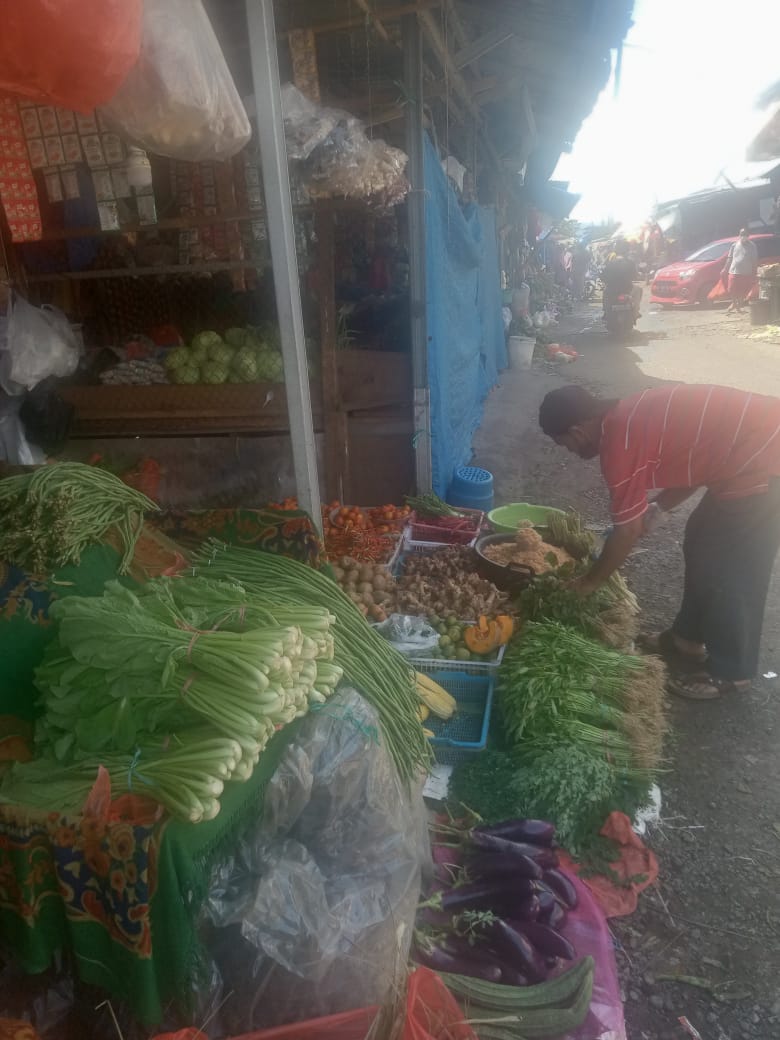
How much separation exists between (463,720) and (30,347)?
3593 mm

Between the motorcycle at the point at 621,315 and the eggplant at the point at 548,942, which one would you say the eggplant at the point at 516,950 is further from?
the motorcycle at the point at 621,315

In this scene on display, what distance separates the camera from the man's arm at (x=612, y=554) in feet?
11.4

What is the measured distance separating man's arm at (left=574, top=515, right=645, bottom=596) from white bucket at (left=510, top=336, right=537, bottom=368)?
952 cm

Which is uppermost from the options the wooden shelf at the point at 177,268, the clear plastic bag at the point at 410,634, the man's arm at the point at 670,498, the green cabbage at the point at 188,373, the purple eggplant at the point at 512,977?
the wooden shelf at the point at 177,268

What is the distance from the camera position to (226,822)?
1.80 meters

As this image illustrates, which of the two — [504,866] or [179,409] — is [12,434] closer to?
[179,409]

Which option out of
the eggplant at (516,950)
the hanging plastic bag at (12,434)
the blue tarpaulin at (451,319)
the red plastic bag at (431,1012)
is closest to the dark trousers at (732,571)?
the eggplant at (516,950)

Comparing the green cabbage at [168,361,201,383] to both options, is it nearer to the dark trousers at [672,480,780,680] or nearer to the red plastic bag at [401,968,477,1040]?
the dark trousers at [672,480,780,680]

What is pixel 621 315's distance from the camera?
16266mm

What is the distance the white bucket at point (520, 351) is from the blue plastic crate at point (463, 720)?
33.1 feet

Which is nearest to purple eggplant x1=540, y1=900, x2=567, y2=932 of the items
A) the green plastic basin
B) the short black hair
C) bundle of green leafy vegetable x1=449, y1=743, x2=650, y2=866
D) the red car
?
bundle of green leafy vegetable x1=449, y1=743, x2=650, y2=866

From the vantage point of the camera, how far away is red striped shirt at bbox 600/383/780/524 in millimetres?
3389

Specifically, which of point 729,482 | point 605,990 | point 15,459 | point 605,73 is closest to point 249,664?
point 605,990

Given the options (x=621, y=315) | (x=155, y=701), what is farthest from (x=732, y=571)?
(x=621, y=315)
